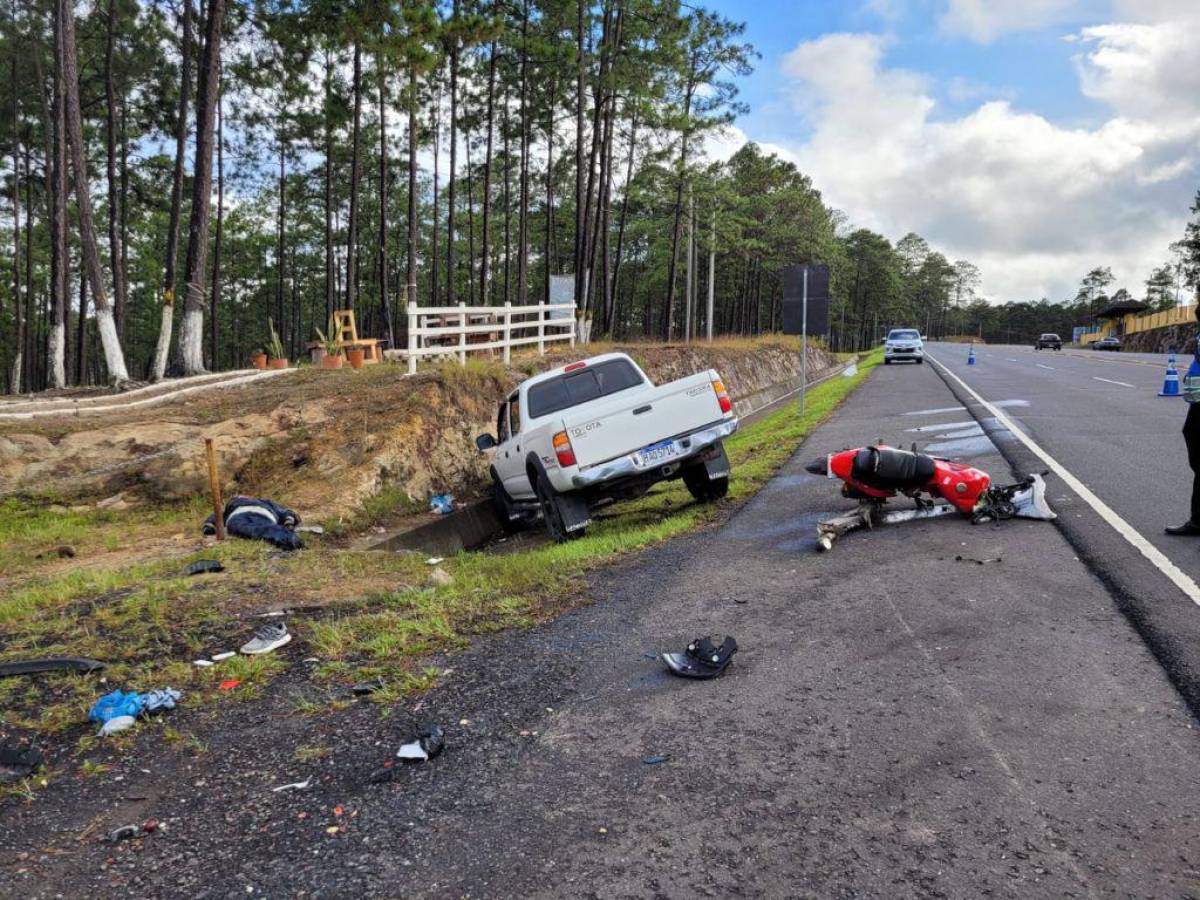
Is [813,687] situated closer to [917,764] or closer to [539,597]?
[917,764]

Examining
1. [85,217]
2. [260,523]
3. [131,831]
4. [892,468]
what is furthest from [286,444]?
[85,217]

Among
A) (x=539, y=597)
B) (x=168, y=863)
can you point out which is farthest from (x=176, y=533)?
(x=168, y=863)

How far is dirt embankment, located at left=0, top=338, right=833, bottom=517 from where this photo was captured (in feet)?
33.3

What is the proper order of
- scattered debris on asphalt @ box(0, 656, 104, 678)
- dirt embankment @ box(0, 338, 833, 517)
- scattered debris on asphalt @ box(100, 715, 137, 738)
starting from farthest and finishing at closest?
dirt embankment @ box(0, 338, 833, 517) < scattered debris on asphalt @ box(0, 656, 104, 678) < scattered debris on asphalt @ box(100, 715, 137, 738)

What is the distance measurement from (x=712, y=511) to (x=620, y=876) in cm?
630

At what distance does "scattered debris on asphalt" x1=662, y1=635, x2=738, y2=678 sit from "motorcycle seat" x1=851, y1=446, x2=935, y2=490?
277 centimetres

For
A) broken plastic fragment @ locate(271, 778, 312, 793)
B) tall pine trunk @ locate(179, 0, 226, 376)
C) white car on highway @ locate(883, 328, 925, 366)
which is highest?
tall pine trunk @ locate(179, 0, 226, 376)

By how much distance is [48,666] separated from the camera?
14.4 ft

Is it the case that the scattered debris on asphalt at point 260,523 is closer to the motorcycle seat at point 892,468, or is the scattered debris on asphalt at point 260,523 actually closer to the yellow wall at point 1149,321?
the motorcycle seat at point 892,468

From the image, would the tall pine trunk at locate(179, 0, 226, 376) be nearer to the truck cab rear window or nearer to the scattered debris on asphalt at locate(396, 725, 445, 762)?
the truck cab rear window

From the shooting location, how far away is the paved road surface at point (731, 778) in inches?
98.3

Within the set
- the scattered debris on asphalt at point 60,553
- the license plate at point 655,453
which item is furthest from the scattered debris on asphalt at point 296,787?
the scattered debris on asphalt at point 60,553

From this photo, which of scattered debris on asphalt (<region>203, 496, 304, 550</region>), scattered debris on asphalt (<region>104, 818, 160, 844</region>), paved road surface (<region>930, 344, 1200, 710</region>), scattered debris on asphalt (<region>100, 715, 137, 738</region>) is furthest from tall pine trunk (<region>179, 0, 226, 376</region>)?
paved road surface (<region>930, 344, 1200, 710</region>)

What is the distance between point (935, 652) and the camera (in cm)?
403
